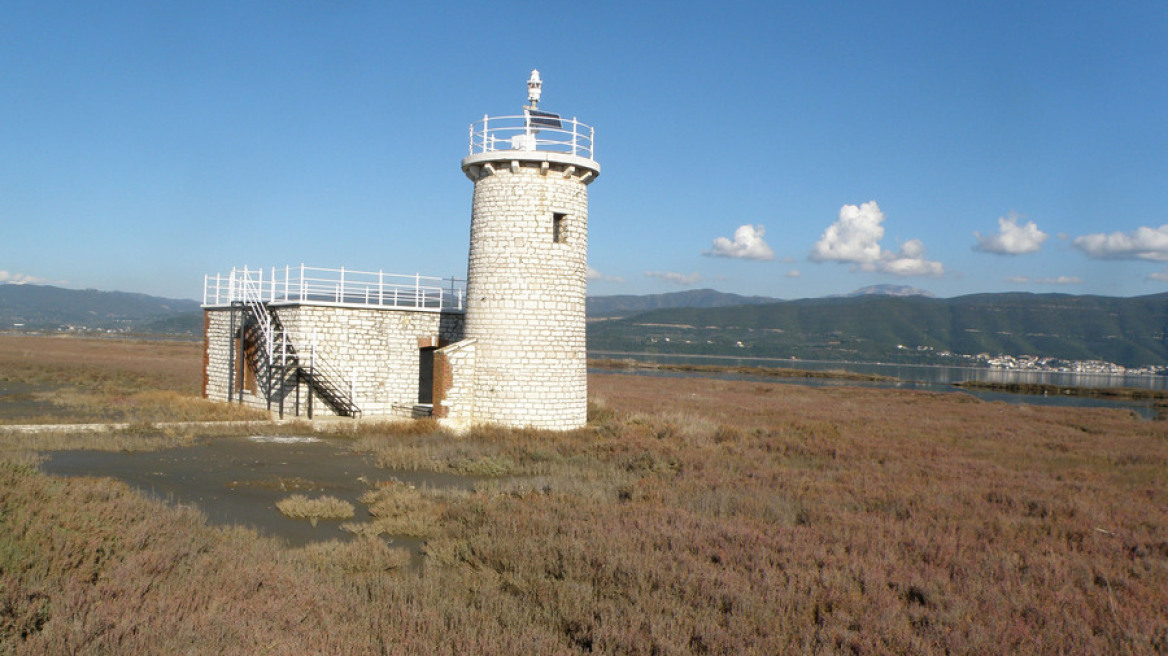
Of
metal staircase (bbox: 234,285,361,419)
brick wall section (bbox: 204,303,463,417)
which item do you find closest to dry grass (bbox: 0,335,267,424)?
metal staircase (bbox: 234,285,361,419)

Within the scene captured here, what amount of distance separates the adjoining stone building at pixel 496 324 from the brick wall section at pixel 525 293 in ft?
0.09

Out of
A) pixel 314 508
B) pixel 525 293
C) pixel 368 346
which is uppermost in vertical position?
pixel 525 293

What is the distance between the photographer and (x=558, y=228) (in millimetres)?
20609

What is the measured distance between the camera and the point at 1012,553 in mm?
8914

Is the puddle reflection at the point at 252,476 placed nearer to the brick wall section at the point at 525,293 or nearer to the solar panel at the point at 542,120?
the brick wall section at the point at 525,293

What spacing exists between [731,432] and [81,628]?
18.1 m

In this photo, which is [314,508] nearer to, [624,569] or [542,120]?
[624,569]

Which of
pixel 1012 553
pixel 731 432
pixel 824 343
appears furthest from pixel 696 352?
pixel 1012 553

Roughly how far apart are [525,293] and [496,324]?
3.74 feet

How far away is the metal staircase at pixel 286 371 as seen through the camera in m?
21.5

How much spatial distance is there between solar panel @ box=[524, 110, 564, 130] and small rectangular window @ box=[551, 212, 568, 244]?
7.72 ft

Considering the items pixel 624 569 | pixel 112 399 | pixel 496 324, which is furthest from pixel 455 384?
pixel 112 399

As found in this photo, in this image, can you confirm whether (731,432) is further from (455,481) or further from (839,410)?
(839,410)

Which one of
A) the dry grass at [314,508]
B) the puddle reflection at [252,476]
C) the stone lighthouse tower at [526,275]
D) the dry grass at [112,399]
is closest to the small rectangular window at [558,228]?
the stone lighthouse tower at [526,275]
